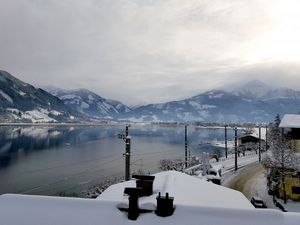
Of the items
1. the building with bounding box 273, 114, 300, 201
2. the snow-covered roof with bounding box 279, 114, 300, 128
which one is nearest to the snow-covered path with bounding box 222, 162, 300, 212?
the building with bounding box 273, 114, 300, 201

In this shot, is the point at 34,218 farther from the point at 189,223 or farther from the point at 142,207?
the point at 189,223

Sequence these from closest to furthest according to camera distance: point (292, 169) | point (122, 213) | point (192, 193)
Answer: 1. point (122, 213)
2. point (192, 193)
3. point (292, 169)

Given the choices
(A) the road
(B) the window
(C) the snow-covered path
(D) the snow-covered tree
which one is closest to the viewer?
(C) the snow-covered path

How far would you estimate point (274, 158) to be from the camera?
1606 inches

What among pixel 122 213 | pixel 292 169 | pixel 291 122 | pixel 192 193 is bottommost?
pixel 292 169

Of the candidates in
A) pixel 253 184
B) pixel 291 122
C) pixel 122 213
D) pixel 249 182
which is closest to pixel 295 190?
pixel 253 184

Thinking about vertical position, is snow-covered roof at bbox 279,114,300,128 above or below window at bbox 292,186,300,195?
above

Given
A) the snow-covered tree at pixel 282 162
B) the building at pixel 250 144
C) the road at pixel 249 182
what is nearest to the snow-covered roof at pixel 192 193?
the snow-covered tree at pixel 282 162

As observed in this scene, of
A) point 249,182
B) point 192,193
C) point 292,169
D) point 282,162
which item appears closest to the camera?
point 192,193

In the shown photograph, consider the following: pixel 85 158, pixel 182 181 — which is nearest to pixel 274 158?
pixel 182 181

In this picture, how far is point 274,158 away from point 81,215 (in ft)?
113

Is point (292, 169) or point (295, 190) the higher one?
point (292, 169)

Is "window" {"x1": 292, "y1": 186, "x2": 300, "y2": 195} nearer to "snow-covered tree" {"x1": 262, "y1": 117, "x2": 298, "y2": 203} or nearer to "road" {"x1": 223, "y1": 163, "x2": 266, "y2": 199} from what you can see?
"snow-covered tree" {"x1": 262, "y1": 117, "x2": 298, "y2": 203}

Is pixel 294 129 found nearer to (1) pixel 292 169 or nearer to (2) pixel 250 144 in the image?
(1) pixel 292 169
